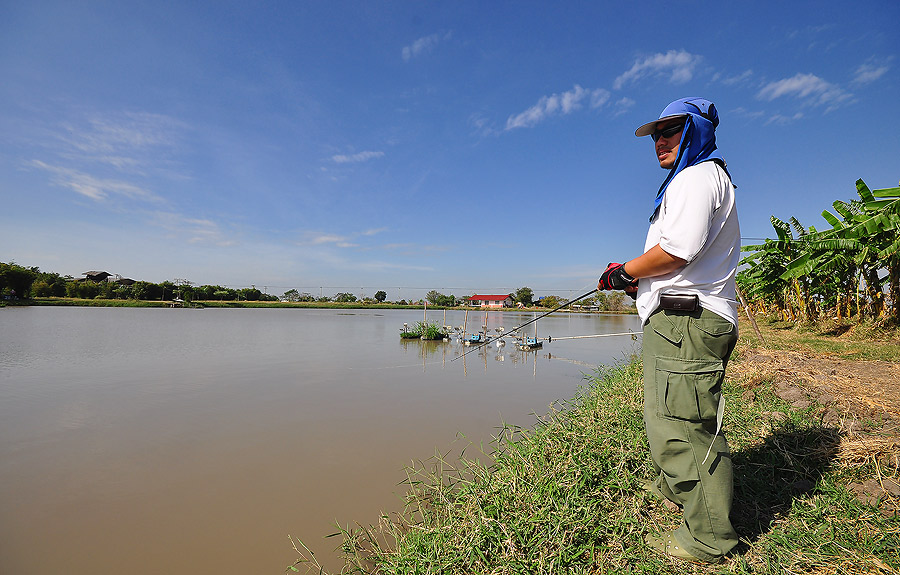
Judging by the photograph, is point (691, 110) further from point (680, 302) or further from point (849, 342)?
point (849, 342)

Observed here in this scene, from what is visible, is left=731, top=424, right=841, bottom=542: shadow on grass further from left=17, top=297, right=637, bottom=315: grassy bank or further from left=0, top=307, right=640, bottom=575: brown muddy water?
left=17, top=297, right=637, bottom=315: grassy bank

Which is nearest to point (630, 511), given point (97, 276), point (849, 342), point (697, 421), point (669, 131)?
point (697, 421)

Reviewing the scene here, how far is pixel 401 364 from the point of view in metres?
8.91

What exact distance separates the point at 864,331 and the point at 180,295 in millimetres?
56870

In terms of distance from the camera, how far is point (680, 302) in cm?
143

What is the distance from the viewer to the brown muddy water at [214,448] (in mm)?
2318

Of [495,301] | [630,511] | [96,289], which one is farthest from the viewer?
[495,301]

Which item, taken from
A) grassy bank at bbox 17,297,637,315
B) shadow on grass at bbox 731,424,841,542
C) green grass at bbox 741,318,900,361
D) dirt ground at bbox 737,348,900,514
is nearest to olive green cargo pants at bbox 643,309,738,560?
shadow on grass at bbox 731,424,841,542

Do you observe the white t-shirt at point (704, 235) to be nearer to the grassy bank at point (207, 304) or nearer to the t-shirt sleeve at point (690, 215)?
the t-shirt sleeve at point (690, 215)

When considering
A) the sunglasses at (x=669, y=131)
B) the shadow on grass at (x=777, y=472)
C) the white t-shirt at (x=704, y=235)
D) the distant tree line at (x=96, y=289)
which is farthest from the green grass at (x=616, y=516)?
the distant tree line at (x=96, y=289)

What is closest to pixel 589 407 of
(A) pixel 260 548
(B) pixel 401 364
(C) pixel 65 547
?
(A) pixel 260 548

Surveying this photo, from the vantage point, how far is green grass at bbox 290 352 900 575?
150 cm

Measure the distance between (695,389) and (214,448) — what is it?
4.08 meters

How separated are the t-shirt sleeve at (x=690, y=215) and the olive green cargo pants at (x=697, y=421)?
0.83 ft
